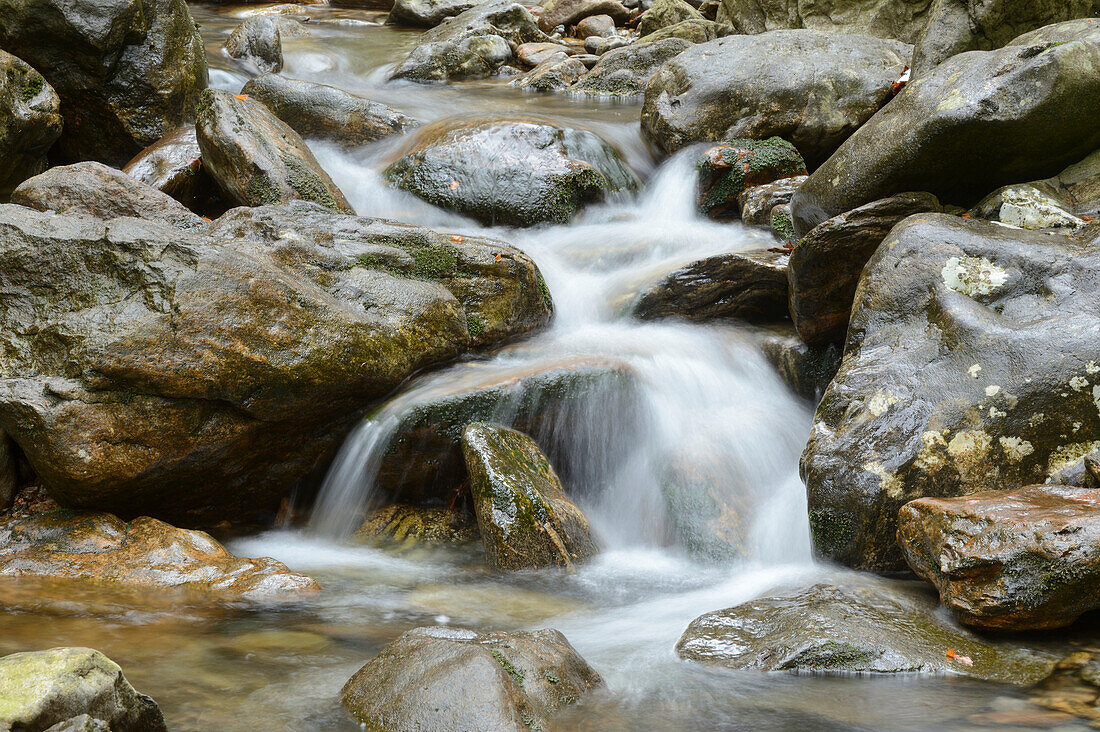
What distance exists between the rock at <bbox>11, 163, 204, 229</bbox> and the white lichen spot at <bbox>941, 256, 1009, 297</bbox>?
5585 mm

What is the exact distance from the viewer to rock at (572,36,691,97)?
46.2 ft

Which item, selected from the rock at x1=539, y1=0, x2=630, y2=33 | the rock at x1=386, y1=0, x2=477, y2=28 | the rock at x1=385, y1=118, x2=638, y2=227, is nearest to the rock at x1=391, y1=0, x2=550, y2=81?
the rock at x1=539, y1=0, x2=630, y2=33

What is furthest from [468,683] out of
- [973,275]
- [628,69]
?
[628,69]

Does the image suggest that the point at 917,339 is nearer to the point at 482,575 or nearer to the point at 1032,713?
the point at 1032,713

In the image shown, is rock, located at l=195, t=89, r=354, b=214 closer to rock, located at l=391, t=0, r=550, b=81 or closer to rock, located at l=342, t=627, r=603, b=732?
rock, located at l=342, t=627, r=603, b=732

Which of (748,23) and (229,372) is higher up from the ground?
(748,23)

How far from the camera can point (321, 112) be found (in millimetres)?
10398

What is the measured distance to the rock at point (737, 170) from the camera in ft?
30.6

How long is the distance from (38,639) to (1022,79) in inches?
257

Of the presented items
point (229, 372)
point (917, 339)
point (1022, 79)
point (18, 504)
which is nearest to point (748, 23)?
point (1022, 79)

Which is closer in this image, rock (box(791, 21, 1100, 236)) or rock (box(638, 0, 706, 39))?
rock (box(791, 21, 1100, 236))

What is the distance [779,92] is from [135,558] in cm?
851

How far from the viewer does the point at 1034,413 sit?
414cm

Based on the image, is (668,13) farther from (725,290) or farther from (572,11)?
(725,290)
